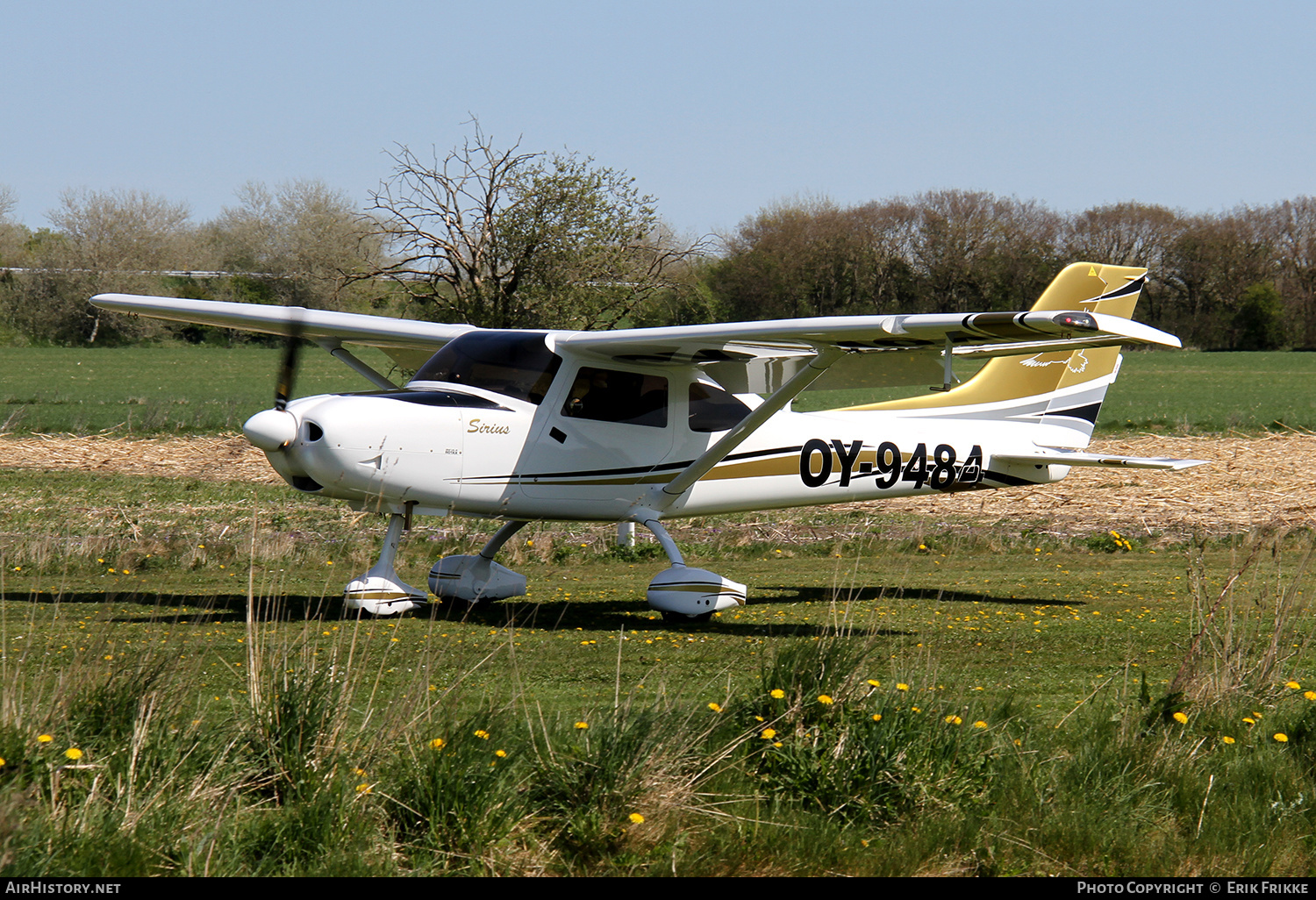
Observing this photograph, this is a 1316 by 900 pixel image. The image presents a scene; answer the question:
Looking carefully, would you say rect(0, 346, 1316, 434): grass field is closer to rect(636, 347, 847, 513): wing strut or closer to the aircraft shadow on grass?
the aircraft shadow on grass

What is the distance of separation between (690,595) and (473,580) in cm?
210

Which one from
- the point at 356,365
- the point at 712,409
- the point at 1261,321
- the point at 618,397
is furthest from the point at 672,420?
the point at 1261,321

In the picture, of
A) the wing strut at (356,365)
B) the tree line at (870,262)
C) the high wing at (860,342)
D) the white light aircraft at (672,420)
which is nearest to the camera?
the high wing at (860,342)

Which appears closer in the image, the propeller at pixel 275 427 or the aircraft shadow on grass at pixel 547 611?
the propeller at pixel 275 427

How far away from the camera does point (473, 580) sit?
11016 mm

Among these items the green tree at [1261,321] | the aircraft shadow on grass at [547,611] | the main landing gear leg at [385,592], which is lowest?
the aircraft shadow on grass at [547,611]

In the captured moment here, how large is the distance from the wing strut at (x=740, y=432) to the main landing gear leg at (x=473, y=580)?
1.46 meters

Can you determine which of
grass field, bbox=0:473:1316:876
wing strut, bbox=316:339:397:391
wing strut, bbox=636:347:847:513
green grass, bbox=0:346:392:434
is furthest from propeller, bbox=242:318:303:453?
green grass, bbox=0:346:392:434

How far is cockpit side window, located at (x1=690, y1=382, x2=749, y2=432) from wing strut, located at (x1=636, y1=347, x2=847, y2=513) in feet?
0.66

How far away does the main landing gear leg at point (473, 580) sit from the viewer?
11.0 metres

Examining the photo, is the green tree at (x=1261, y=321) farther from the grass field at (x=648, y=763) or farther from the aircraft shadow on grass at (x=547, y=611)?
the grass field at (x=648, y=763)

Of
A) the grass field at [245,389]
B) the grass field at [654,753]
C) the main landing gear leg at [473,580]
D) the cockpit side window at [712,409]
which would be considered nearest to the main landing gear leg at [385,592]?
the grass field at [654,753]

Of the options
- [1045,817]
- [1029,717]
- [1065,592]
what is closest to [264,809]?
[1045,817]

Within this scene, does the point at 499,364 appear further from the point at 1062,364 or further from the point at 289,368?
the point at 1062,364
